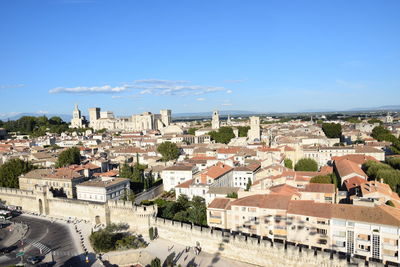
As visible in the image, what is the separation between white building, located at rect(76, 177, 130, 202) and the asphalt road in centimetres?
392

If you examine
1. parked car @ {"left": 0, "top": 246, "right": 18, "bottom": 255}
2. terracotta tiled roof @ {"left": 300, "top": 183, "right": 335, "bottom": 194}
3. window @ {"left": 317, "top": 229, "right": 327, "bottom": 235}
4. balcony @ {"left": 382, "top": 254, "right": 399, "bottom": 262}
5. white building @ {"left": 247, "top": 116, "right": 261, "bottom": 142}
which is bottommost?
parked car @ {"left": 0, "top": 246, "right": 18, "bottom": 255}

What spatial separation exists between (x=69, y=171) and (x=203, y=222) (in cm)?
1912

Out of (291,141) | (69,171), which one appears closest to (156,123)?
(291,141)

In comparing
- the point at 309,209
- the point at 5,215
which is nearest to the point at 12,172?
the point at 5,215

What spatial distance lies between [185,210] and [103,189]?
899cm

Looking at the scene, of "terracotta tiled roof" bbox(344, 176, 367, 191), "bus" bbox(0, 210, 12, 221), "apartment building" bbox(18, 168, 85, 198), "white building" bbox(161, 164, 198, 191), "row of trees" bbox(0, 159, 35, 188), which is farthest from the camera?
"row of trees" bbox(0, 159, 35, 188)

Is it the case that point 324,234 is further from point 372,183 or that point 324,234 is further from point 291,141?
point 291,141

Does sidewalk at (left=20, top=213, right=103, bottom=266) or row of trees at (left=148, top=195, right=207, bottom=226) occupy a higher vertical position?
row of trees at (left=148, top=195, right=207, bottom=226)

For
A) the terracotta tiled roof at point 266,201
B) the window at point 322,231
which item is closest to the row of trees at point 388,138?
the terracotta tiled roof at point 266,201

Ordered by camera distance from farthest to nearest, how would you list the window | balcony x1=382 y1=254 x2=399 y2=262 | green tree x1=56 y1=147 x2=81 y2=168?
green tree x1=56 y1=147 x2=81 y2=168
the window
balcony x1=382 y1=254 x2=399 y2=262

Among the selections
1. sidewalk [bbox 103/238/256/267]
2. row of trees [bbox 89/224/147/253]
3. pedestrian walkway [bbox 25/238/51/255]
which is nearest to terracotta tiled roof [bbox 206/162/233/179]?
sidewalk [bbox 103/238/256/267]

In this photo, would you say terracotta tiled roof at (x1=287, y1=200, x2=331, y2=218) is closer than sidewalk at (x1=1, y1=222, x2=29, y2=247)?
Yes

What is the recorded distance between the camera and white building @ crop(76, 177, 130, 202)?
103 ft

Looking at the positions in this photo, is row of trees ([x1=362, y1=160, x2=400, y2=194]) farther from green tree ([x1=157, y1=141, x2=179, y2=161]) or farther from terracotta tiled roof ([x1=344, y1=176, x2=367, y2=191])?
green tree ([x1=157, y1=141, x2=179, y2=161])
